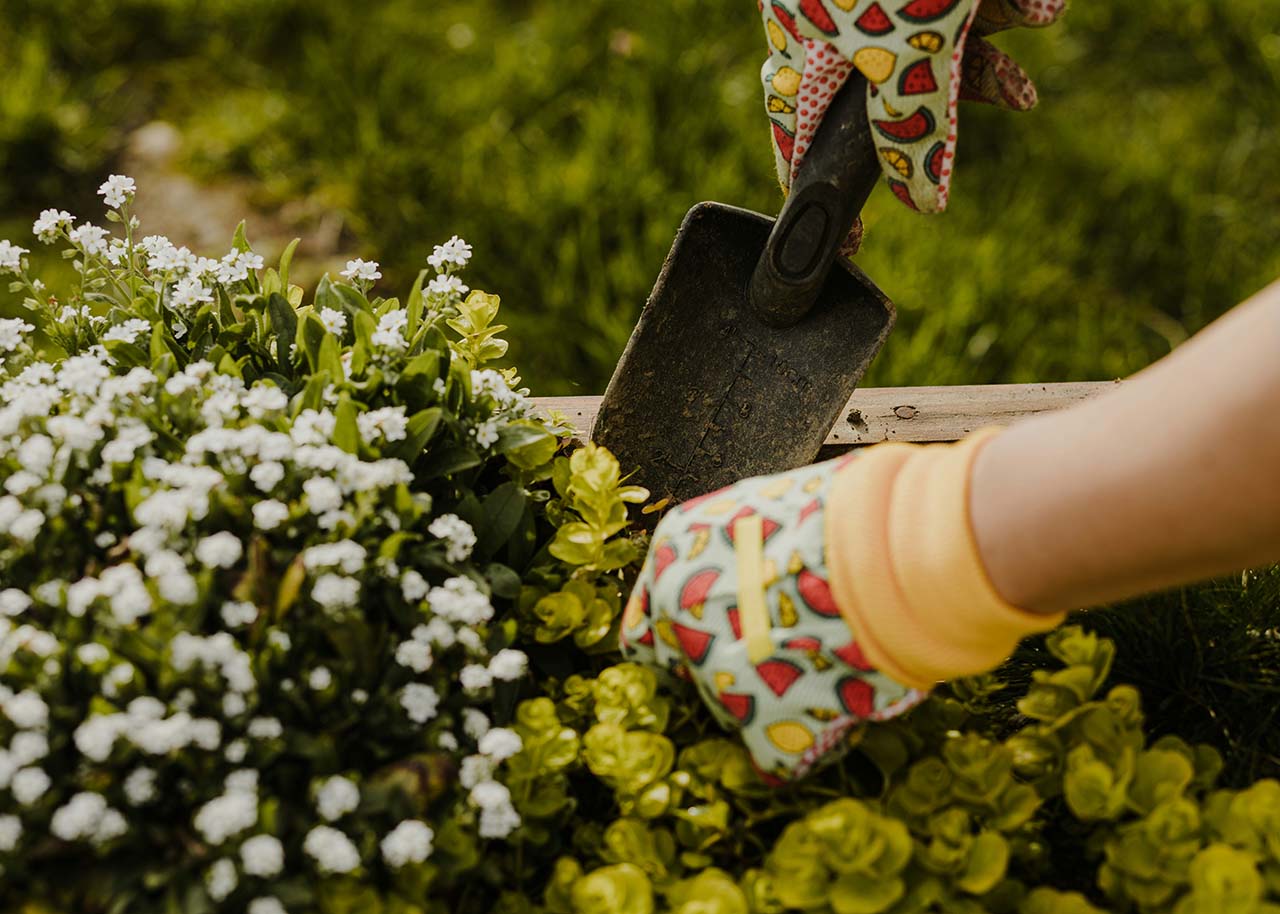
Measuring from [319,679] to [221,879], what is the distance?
0.16m

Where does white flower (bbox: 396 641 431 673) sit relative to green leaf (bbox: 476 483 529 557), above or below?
above

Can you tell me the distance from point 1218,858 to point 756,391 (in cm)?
77

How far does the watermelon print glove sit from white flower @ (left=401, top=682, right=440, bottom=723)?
0.22m

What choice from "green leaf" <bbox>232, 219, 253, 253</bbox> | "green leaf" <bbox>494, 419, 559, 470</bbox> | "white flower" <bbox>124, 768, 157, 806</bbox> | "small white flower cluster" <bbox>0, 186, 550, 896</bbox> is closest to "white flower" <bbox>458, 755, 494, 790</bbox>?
"small white flower cluster" <bbox>0, 186, 550, 896</bbox>

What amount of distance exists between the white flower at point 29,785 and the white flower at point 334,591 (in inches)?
9.0

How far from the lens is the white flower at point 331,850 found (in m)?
0.84

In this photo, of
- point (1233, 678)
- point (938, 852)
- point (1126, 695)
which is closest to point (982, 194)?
point (1233, 678)

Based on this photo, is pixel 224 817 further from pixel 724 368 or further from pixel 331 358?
pixel 724 368

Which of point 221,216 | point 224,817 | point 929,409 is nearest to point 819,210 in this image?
point 929,409

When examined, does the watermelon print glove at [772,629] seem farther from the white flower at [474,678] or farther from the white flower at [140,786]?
the white flower at [140,786]

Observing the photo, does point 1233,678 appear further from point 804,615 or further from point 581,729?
point 581,729

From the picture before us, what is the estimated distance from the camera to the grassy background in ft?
7.32

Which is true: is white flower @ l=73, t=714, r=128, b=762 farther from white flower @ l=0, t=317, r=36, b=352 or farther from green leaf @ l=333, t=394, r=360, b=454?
white flower @ l=0, t=317, r=36, b=352

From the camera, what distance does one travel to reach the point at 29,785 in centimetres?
81
